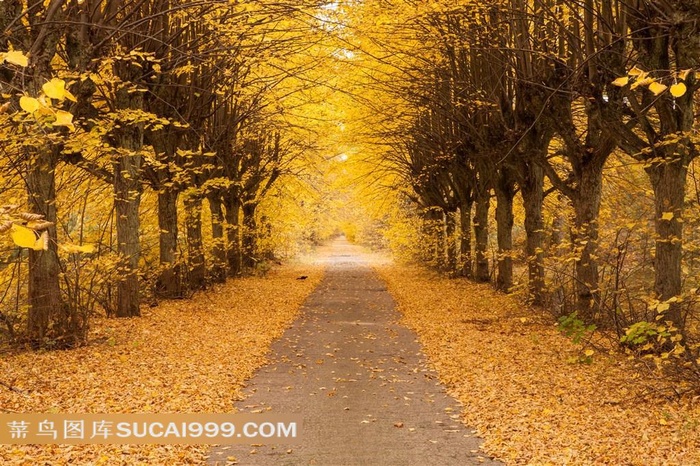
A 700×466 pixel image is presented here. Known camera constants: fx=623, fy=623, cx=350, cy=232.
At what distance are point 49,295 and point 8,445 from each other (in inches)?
181

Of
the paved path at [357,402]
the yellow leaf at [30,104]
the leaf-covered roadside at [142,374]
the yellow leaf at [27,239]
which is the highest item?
the yellow leaf at [30,104]

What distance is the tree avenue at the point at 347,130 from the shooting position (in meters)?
8.55

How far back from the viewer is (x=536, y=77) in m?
12.0

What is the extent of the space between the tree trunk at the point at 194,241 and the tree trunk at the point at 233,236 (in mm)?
4873

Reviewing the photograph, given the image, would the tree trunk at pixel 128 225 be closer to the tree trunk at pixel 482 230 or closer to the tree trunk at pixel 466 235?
the tree trunk at pixel 482 230

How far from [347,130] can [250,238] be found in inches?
285

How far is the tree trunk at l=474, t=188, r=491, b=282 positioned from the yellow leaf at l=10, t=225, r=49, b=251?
20.9 metres

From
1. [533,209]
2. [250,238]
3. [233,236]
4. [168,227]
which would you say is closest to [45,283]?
[168,227]

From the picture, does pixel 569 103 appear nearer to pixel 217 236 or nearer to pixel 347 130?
pixel 217 236

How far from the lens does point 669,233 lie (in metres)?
8.84

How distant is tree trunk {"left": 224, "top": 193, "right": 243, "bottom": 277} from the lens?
987 inches

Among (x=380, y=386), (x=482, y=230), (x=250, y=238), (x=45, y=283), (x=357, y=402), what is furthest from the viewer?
(x=250, y=238)

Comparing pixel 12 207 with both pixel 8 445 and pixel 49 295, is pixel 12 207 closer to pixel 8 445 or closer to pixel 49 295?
pixel 8 445

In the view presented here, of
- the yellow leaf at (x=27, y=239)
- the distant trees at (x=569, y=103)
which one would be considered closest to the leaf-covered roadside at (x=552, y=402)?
the distant trees at (x=569, y=103)
